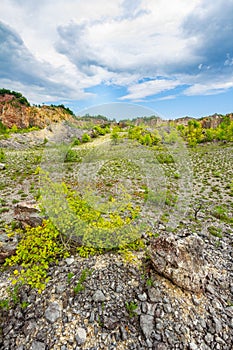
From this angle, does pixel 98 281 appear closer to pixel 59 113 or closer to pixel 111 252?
pixel 111 252

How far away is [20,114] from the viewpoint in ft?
244

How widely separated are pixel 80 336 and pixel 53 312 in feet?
2.63

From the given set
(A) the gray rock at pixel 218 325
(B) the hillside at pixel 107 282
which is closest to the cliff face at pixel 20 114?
(B) the hillside at pixel 107 282

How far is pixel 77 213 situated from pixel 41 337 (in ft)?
9.29

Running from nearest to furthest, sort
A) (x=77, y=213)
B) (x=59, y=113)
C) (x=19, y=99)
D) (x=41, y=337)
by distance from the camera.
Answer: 1. (x=41, y=337)
2. (x=77, y=213)
3. (x=19, y=99)
4. (x=59, y=113)

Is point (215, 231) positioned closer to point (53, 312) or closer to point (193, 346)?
Answer: point (193, 346)

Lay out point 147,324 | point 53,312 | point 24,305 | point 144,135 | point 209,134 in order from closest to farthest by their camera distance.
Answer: point 147,324, point 53,312, point 24,305, point 144,135, point 209,134

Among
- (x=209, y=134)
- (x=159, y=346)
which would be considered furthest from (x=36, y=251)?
(x=209, y=134)

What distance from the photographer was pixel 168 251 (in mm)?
4812

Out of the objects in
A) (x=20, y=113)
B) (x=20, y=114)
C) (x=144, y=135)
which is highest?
(x=20, y=113)

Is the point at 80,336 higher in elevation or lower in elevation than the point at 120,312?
lower

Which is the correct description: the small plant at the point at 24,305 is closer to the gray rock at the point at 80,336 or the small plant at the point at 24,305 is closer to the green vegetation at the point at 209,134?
the gray rock at the point at 80,336

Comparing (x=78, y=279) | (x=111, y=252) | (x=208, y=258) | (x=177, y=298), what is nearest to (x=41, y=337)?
(x=78, y=279)

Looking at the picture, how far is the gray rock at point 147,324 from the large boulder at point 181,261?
1059 millimetres
